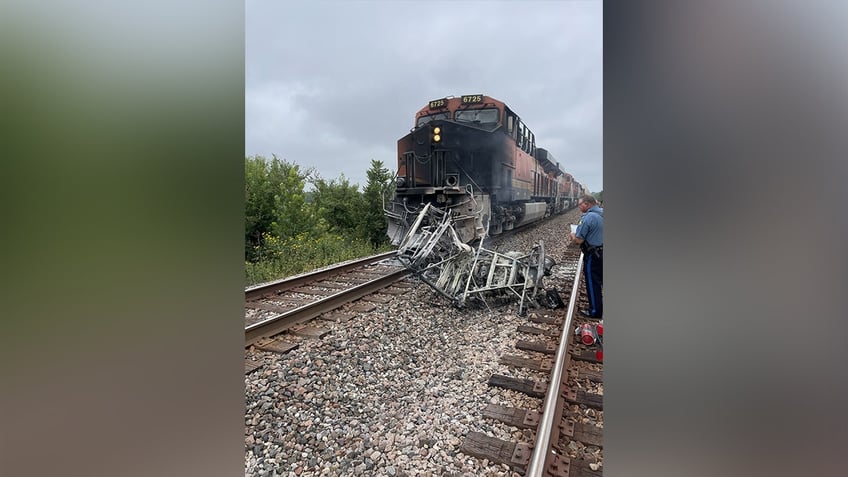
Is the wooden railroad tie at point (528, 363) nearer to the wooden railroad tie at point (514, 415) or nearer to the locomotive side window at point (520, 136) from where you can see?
the wooden railroad tie at point (514, 415)

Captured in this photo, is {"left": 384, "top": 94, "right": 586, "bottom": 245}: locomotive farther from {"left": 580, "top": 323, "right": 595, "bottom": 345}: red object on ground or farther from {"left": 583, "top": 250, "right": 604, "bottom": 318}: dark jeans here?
{"left": 580, "top": 323, "right": 595, "bottom": 345}: red object on ground

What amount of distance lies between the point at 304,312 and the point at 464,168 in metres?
5.52

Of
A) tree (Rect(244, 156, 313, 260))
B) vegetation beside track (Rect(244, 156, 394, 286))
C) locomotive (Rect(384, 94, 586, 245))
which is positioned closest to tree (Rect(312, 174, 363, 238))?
vegetation beside track (Rect(244, 156, 394, 286))

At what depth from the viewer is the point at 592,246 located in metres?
4.29

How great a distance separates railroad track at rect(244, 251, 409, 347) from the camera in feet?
12.3

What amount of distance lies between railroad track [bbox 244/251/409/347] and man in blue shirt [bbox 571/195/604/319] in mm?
2781

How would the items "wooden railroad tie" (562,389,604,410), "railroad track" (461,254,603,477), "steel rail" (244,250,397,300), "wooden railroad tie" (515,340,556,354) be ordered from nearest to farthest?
1. "railroad track" (461,254,603,477)
2. "wooden railroad tie" (562,389,604,410)
3. "wooden railroad tie" (515,340,556,354)
4. "steel rail" (244,250,397,300)
